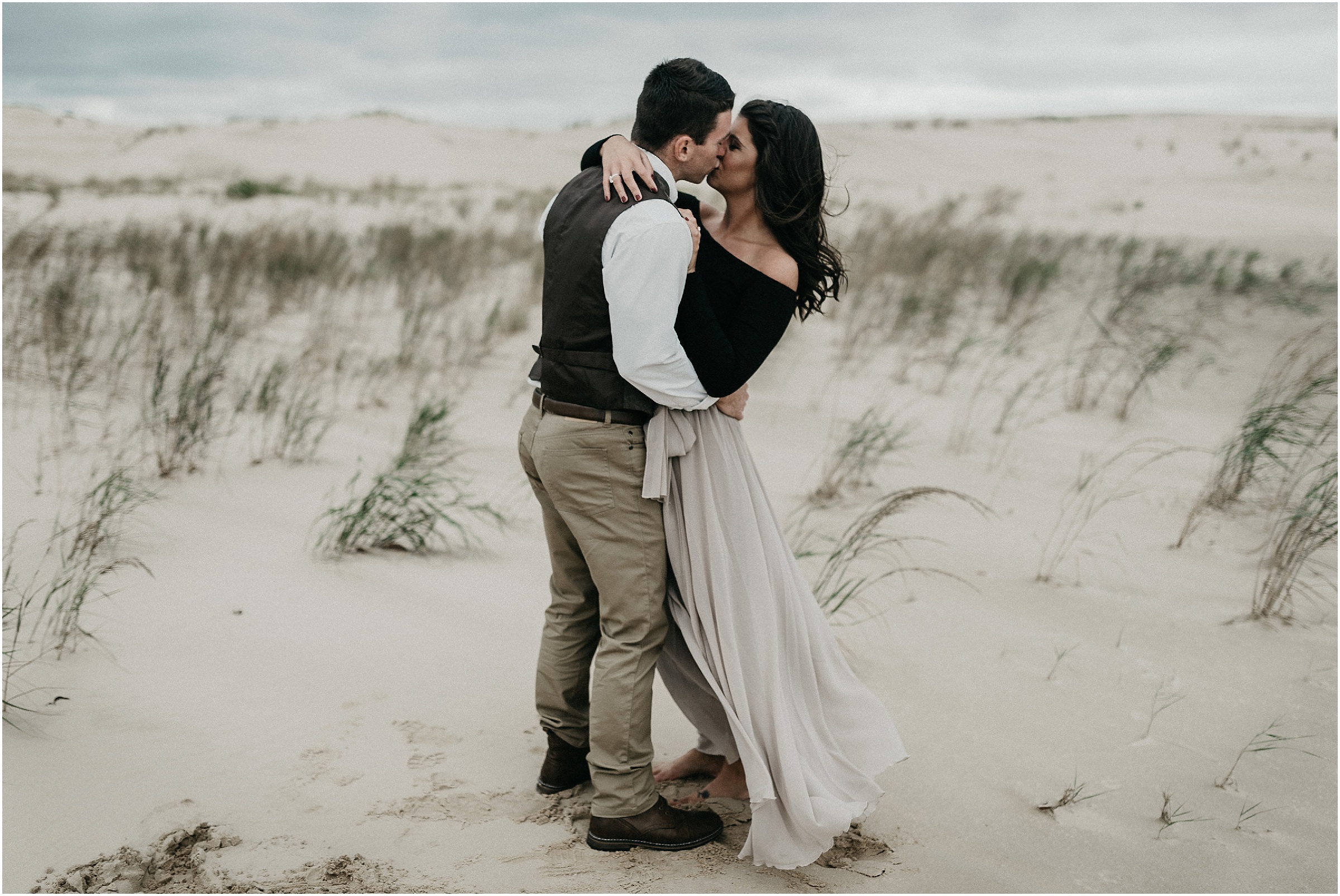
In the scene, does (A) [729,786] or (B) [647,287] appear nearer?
(B) [647,287]

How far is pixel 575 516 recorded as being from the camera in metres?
2.21

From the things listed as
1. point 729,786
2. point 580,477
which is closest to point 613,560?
point 580,477

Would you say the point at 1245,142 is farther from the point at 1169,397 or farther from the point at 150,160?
the point at 150,160

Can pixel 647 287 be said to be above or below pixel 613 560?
above

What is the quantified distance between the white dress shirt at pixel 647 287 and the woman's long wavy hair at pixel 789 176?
0.35 m

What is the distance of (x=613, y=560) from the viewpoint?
2.21m

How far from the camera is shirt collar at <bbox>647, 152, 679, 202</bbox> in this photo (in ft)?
6.89

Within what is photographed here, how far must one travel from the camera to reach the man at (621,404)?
77.0 inches

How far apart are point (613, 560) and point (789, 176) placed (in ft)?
3.38

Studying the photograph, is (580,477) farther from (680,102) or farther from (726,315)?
(680,102)

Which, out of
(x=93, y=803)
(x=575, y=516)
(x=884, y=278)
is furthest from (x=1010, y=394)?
(x=93, y=803)

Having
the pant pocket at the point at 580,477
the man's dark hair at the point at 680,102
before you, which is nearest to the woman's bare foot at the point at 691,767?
the pant pocket at the point at 580,477

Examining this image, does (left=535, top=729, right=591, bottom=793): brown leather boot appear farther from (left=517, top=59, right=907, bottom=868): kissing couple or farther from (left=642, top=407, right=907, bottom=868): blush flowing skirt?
(left=642, top=407, right=907, bottom=868): blush flowing skirt

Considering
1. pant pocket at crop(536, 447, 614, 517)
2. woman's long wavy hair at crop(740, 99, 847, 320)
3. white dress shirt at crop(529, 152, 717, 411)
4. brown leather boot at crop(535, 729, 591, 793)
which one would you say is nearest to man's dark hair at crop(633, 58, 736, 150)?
woman's long wavy hair at crop(740, 99, 847, 320)
